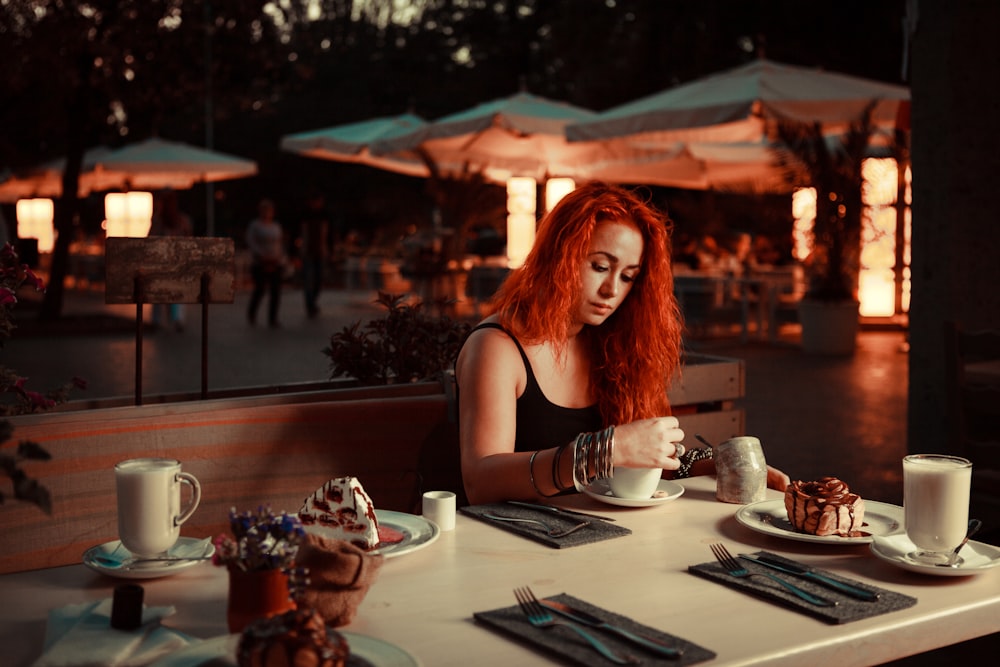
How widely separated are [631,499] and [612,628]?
84 centimetres

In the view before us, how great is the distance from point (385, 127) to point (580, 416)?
16.0 m

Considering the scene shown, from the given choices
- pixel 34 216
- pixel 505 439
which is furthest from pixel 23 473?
pixel 34 216

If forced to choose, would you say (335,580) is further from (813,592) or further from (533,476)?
(533,476)

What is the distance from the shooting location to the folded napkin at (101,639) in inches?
62.3

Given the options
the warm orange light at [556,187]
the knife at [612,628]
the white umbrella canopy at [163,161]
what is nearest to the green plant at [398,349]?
the knife at [612,628]

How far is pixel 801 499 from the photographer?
2.27 meters

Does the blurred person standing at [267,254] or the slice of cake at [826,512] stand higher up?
the blurred person standing at [267,254]

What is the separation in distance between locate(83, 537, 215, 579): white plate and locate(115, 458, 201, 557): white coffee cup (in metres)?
0.04

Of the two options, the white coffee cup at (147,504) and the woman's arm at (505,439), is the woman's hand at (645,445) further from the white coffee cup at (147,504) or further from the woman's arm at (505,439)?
the white coffee cup at (147,504)

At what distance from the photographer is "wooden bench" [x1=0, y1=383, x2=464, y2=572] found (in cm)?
284

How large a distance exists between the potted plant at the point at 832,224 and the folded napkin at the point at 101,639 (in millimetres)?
12054

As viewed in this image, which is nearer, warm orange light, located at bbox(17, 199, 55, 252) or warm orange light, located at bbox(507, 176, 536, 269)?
warm orange light, located at bbox(507, 176, 536, 269)

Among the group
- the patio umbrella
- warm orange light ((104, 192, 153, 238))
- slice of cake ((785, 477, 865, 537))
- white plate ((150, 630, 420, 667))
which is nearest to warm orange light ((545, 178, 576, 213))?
the patio umbrella

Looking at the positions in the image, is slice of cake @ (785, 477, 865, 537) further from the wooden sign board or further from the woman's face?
the wooden sign board
